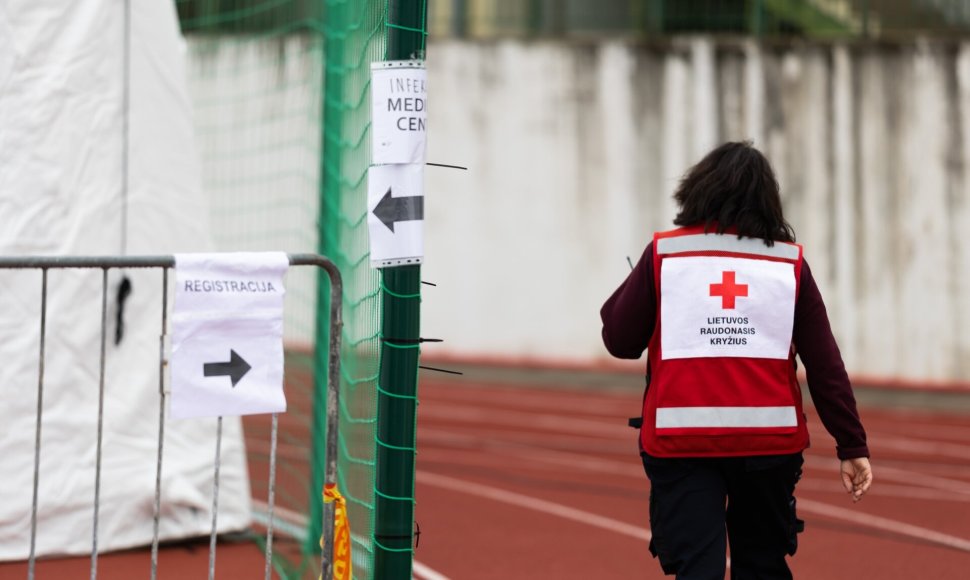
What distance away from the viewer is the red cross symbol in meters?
4.10

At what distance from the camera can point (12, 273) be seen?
6.07 metres

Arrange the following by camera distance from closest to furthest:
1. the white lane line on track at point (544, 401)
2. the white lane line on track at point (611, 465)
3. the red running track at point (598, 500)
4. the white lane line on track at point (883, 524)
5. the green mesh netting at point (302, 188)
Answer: the green mesh netting at point (302, 188) < the red running track at point (598, 500) < the white lane line on track at point (883, 524) < the white lane line on track at point (611, 465) < the white lane line on track at point (544, 401)

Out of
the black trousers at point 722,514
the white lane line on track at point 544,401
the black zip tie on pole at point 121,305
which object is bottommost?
the white lane line on track at point 544,401

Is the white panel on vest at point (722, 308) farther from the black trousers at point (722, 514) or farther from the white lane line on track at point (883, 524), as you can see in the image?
the white lane line on track at point (883, 524)

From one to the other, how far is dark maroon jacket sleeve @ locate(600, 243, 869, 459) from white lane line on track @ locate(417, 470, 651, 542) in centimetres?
340

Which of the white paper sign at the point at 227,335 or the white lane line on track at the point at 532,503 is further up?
the white paper sign at the point at 227,335

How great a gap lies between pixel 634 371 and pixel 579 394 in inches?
29.0

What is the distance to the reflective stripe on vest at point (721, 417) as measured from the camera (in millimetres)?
4035

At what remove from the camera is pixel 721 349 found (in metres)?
4.09

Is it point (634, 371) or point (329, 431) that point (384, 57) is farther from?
point (634, 371)

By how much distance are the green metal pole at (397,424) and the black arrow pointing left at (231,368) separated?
47cm

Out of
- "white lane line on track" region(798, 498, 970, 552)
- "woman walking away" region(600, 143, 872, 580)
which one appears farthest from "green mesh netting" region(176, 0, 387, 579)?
"white lane line on track" region(798, 498, 970, 552)

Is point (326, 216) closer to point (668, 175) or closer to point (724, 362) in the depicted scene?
point (724, 362)

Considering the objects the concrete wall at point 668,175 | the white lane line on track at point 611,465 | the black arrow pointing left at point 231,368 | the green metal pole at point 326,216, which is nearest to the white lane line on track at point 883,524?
the white lane line on track at point 611,465
